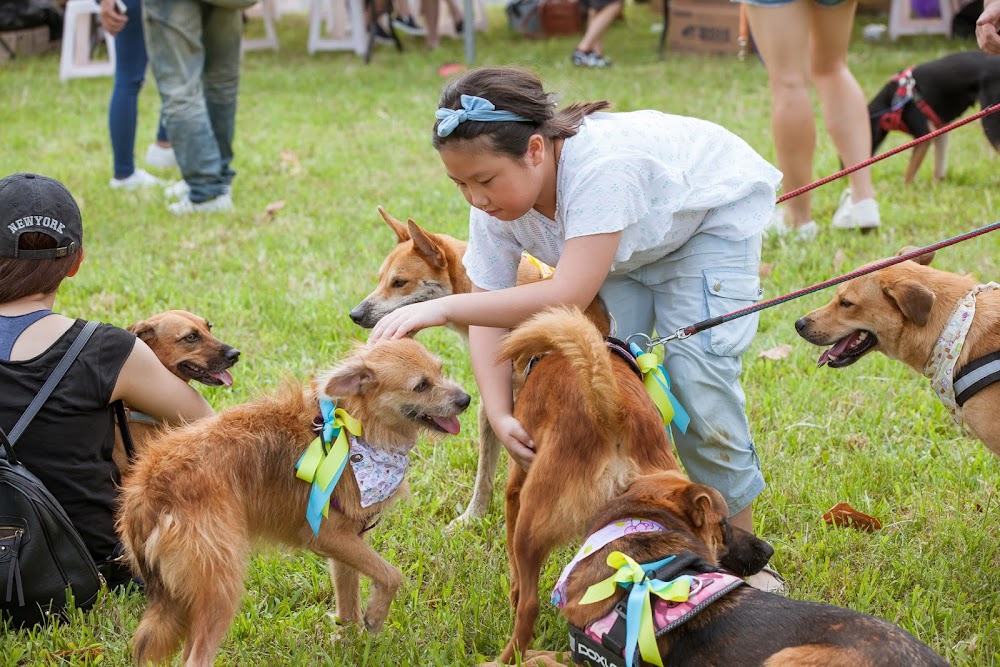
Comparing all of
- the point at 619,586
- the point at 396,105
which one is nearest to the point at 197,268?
the point at 619,586

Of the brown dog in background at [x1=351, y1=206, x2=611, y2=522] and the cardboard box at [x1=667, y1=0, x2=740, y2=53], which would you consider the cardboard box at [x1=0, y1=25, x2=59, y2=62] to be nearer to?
the cardboard box at [x1=667, y1=0, x2=740, y2=53]

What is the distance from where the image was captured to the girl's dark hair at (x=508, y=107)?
116 inches

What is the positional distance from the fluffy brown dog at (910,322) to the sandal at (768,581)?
2.64 feet

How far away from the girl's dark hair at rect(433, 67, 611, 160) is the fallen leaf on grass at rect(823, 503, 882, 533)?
5.62 feet

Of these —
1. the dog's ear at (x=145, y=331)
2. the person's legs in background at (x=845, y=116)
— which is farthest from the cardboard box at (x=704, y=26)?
the dog's ear at (x=145, y=331)

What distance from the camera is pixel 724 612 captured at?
242 centimetres

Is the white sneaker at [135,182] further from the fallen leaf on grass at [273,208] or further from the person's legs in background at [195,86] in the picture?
the fallen leaf on grass at [273,208]

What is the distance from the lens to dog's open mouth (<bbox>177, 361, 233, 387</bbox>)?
3.93 metres

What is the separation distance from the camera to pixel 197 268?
6414mm

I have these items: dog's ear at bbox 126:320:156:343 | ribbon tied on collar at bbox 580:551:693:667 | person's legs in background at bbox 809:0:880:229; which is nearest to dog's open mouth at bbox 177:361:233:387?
dog's ear at bbox 126:320:156:343

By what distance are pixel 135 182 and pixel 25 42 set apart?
861 centimetres

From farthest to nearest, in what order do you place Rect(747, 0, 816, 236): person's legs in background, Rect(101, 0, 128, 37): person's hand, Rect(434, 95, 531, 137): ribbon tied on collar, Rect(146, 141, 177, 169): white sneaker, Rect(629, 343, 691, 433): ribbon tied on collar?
Rect(146, 141, 177, 169): white sneaker < Rect(101, 0, 128, 37): person's hand < Rect(747, 0, 816, 236): person's legs in background < Rect(629, 343, 691, 433): ribbon tied on collar < Rect(434, 95, 531, 137): ribbon tied on collar

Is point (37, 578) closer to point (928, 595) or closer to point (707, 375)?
point (707, 375)

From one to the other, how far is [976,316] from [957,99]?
5.00m
